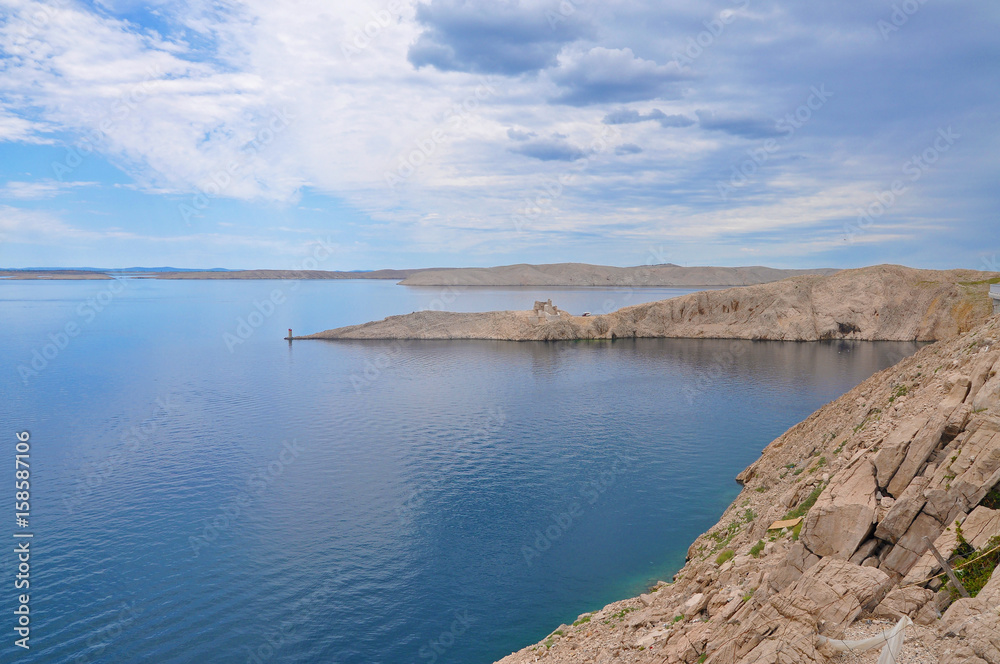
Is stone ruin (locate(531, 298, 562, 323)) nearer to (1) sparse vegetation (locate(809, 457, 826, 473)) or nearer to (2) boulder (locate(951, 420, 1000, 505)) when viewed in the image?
(1) sparse vegetation (locate(809, 457, 826, 473))

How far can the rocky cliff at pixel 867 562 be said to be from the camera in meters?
12.0

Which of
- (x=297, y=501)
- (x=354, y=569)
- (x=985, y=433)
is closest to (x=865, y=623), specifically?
(x=985, y=433)

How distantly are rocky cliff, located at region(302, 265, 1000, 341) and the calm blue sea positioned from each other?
100 feet

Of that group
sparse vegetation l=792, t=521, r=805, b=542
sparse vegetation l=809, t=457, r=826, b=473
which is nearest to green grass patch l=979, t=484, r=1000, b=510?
sparse vegetation l=792, t=521, r=805, b=542

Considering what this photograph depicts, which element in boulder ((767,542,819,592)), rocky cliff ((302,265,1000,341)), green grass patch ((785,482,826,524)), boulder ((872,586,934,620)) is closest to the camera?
boulder ((872,586,934,620))

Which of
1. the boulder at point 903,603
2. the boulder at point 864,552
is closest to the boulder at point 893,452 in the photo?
the boulder at point 864,552

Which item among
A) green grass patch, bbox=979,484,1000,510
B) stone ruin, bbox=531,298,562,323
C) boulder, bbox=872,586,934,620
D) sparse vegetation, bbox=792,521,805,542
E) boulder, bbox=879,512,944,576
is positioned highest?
stone ruin, bbox=531,298,562,323

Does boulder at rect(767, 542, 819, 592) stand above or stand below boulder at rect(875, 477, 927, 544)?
below

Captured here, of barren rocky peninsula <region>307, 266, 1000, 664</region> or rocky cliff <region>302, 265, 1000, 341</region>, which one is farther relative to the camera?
rocky cliff <region>302, 265, 1000, 341</region>

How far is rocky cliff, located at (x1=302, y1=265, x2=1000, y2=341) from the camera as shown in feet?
356

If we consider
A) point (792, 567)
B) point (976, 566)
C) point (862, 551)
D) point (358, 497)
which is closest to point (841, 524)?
point (862, 551)

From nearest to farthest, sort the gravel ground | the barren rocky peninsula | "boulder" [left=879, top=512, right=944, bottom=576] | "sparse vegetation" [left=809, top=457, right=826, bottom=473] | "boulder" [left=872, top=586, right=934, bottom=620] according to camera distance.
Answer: the gravel ground
the barren rocky peninsula
"boulder" [left=872, top=586, right=934, bottom=620]
"boulder" [left=879, top=512, right=944, bottom=576]
"sparse vegetation" [left=809, top=457, right=826, bottom=473]

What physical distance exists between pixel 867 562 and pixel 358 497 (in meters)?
30.6

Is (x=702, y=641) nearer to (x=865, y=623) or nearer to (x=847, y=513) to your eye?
(x=865, y=623)
